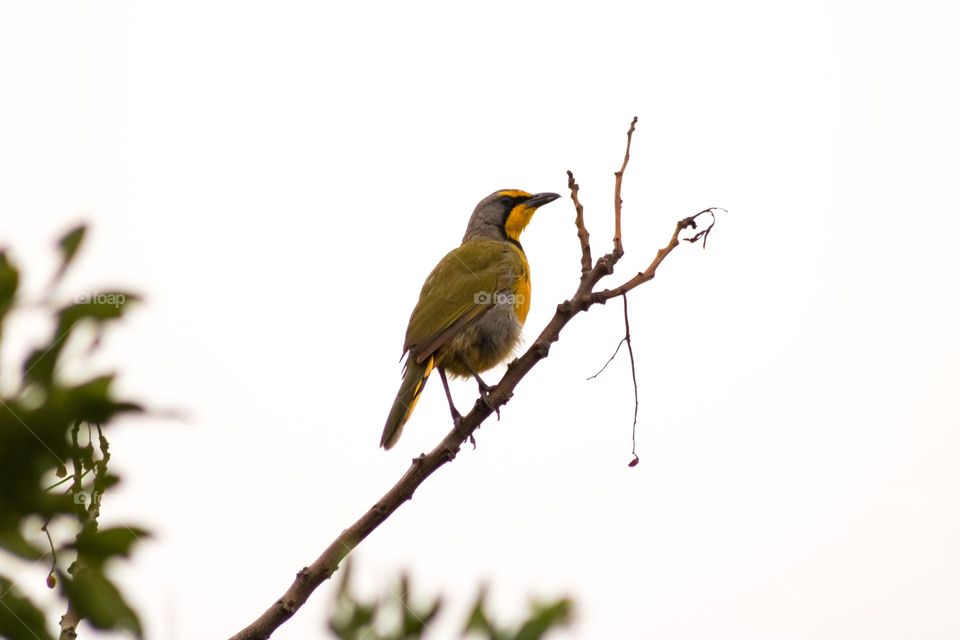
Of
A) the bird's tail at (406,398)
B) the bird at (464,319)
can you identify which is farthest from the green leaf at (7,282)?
the bird's tail at (406,398)

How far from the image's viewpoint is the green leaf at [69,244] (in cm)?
121

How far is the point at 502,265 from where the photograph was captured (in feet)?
23.4

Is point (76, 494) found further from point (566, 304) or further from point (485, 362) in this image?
point (485, 362)

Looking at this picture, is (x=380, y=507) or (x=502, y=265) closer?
(x=380, y=507)

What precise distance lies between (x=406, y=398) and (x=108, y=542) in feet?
13.2

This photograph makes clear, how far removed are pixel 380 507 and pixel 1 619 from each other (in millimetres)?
1378

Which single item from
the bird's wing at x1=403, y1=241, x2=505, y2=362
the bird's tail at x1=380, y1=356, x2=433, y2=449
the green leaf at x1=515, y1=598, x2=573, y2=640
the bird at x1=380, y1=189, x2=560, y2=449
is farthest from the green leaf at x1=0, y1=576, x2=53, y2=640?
the bird's wing at x1=403, y1=241, x2=505, y2=362

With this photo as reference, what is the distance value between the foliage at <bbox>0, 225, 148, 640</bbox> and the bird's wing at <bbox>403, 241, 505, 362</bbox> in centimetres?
429

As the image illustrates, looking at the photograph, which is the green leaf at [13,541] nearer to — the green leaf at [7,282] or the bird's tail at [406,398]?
the green leaf at [7,282]

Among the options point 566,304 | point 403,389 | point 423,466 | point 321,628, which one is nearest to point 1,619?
point 321,628

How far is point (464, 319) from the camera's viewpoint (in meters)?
6.01

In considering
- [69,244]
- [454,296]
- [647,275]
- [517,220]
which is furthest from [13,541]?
[517,220]

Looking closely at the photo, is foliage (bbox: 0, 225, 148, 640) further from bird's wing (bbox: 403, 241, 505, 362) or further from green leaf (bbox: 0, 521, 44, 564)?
bird's wing (bbox: 403, 241, 505, 362)

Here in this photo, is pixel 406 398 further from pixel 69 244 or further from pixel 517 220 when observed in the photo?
pixel 69 244
